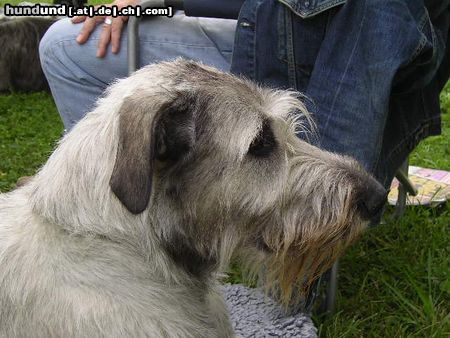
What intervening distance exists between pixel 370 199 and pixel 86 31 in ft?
7.03

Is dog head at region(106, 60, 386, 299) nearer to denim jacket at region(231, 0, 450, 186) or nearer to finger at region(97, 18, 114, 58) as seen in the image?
denim jacket at region(231, 0, 450, 186)

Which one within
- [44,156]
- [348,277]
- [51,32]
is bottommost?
[44,156]

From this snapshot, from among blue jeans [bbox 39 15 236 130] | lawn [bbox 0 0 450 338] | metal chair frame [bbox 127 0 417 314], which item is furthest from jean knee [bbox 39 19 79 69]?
lawn [bbox 0 0 450 338]

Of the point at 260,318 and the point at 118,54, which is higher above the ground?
the point at 118,54

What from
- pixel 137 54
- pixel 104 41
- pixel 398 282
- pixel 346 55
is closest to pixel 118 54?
pixel 104 41

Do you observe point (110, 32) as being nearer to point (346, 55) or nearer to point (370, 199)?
point (346, 55)

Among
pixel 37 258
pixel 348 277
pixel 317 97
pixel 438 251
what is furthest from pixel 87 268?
pixel 438 251

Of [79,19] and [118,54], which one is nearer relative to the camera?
[118,54]

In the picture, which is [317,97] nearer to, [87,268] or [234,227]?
[234,227]

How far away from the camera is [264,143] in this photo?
2.39m

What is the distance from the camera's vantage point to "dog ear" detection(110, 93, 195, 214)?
2.07m

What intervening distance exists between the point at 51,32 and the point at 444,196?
282 centimetres

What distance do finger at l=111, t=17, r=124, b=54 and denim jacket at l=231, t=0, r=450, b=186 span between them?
3.05 ft

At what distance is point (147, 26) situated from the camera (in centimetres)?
380
